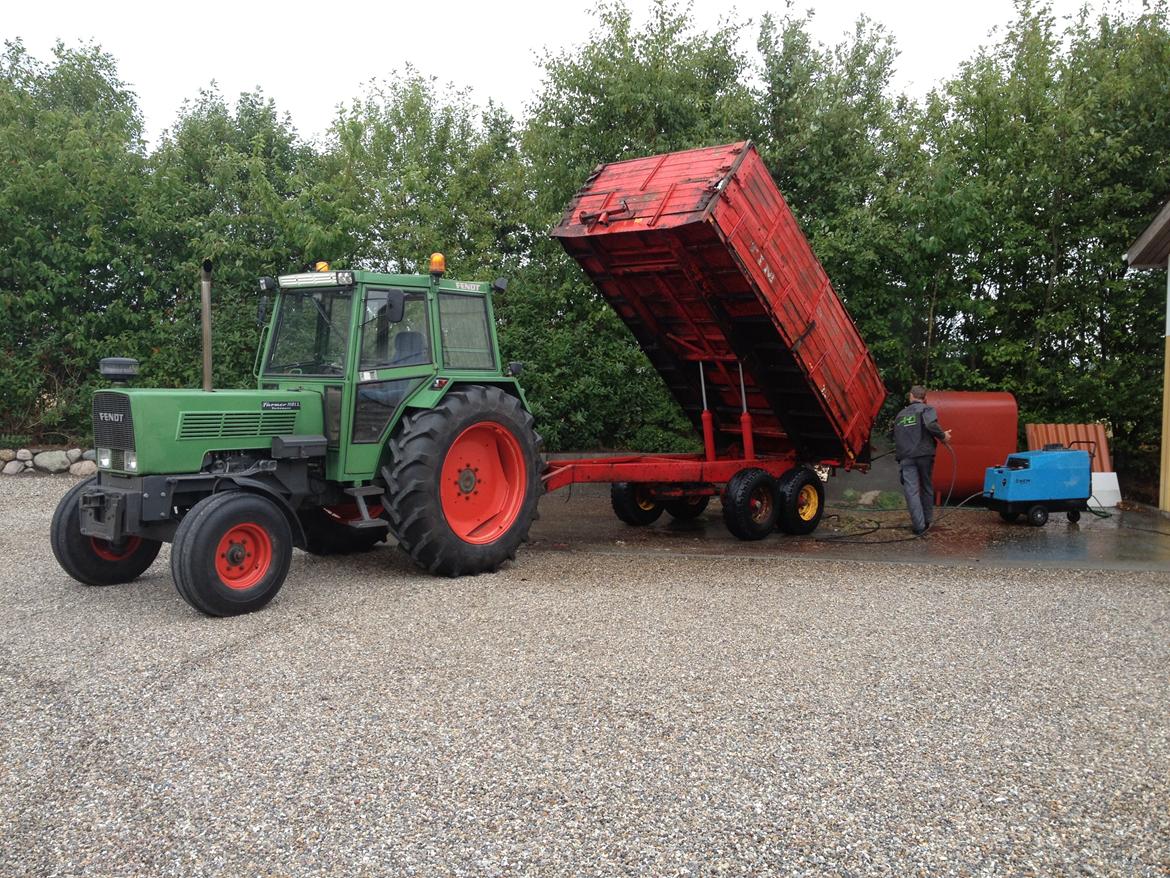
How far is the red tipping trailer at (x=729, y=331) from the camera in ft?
26.7

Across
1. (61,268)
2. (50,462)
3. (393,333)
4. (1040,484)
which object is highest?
(61,268)

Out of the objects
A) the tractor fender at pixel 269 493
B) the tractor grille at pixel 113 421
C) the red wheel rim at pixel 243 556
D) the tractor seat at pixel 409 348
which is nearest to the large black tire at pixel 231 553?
the red wheel rim at pixel 243 556

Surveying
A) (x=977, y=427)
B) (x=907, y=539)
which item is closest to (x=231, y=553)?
(x=907, y=539)

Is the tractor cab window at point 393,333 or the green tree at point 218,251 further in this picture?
the green tree at point 218,251

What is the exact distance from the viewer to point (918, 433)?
1007 centimetres

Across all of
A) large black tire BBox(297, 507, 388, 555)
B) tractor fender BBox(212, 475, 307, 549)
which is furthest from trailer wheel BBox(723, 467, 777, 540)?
tractor fender BBox(212, 475, 307, 549)

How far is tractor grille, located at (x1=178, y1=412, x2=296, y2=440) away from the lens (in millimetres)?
6496

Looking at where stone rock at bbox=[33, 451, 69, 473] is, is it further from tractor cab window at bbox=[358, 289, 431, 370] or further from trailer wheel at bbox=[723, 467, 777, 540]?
trailer wheel at bbox=[723, 467, 777, 540]

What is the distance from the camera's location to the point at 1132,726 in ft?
14.5

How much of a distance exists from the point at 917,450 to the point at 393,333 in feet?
18.2

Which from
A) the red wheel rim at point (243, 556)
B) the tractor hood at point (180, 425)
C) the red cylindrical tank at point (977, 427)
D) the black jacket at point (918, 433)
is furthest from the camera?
the red cylindrical tank at point (977, 427)

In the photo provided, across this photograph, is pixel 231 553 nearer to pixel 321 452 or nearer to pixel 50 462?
pixel 321 452

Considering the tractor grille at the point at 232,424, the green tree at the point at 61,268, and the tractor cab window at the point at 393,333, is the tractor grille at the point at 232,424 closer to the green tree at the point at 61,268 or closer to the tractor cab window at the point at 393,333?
the tractor cab window at the point at 393,333

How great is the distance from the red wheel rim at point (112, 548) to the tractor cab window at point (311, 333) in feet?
5.17
